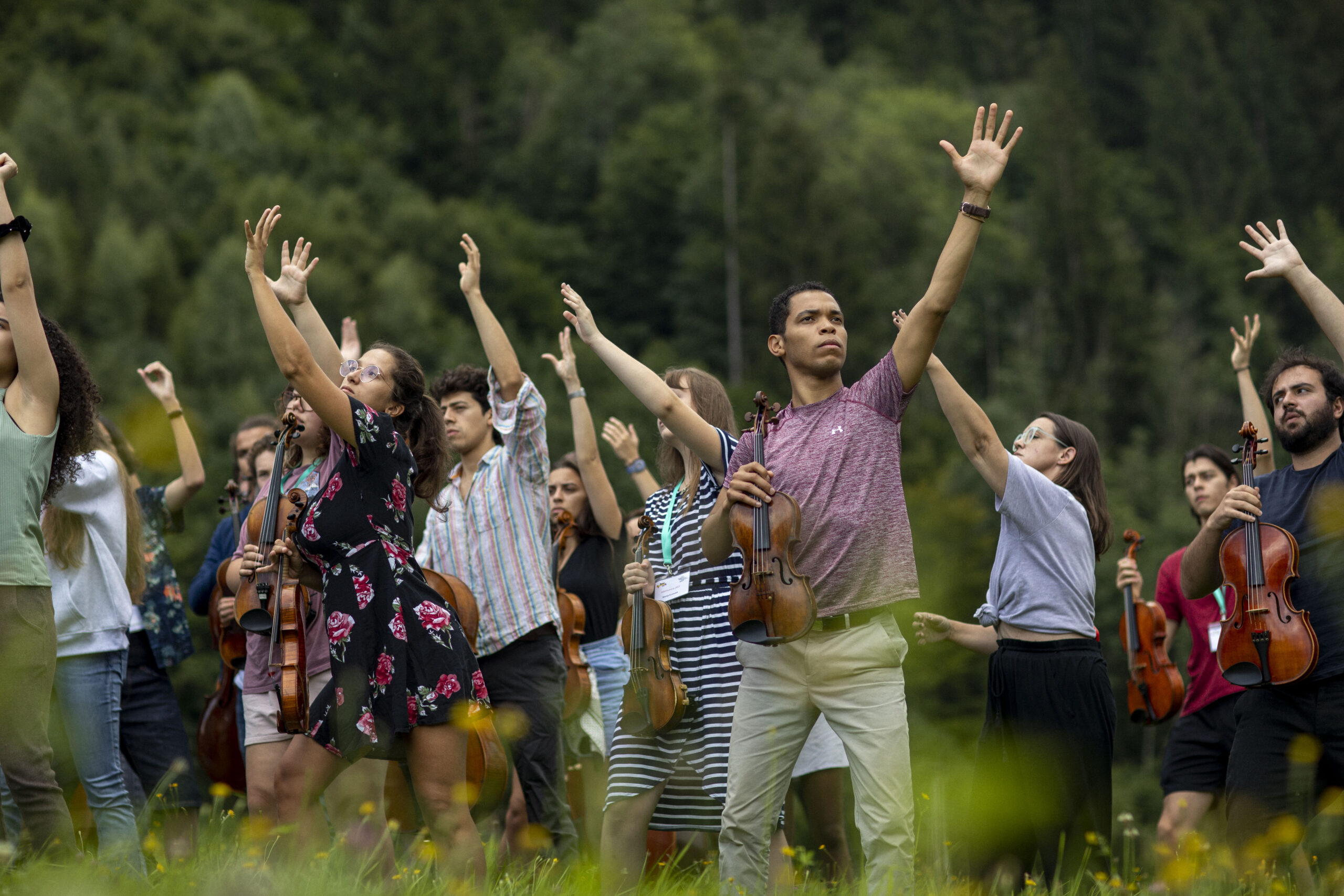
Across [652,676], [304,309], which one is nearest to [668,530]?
[652,676]

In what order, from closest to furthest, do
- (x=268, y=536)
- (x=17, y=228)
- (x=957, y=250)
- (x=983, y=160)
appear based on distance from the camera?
1. (x=957, y=250)
2. (x=983, y=160)
3. (x=17, y=228)
4. (x=268, y=536)

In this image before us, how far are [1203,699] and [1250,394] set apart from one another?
5.01ft

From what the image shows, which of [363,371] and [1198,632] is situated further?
[1198,632]

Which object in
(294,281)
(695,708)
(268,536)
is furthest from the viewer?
(695,708)

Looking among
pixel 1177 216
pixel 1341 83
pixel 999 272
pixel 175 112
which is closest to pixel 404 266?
pixel 175 112

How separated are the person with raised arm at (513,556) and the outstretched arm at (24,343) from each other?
1881 mm

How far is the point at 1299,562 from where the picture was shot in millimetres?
5363

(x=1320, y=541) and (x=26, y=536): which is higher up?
(x=26, y=536)

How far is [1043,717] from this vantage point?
5449 mm

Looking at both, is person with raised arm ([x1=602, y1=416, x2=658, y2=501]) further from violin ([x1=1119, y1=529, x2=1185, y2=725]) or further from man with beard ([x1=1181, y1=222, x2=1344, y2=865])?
man with beard ([x1=1181, y1=222, x2=1344, y2=865])

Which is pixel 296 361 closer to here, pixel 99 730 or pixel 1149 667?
pixel 99 730

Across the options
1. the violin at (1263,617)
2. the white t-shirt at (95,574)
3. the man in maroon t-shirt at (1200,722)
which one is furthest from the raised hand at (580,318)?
the man in maroon t-shirt at (1200,722)

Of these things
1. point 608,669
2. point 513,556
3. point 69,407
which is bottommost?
point 608,669

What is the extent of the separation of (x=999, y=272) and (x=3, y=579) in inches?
2249
